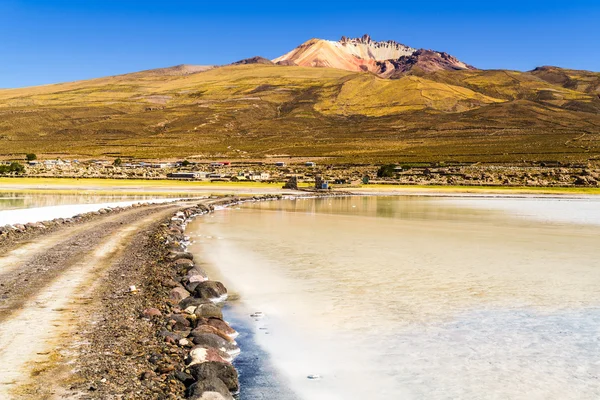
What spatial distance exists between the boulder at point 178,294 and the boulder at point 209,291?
0.25 meters

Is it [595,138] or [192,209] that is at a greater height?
[595,138]

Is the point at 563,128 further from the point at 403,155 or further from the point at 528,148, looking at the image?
the point at 403,155

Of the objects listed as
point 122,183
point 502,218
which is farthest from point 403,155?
point 502,218

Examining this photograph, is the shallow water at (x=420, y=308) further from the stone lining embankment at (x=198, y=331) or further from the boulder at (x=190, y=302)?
the boulder at (x=190, y=302)

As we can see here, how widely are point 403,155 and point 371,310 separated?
109967 millimetres

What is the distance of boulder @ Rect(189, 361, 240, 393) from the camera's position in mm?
7299

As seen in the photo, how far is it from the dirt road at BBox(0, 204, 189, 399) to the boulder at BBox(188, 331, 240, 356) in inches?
60.0

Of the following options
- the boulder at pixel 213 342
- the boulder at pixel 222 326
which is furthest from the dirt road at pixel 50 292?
the boulder at pixel 222 326

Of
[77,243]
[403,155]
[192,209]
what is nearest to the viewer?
[77,243]

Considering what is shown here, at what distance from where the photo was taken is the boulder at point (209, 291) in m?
12.1

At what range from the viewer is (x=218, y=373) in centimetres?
748

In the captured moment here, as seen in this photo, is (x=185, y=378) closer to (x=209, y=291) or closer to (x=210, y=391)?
(x=210, y=391)

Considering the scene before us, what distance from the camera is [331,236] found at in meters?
22.8

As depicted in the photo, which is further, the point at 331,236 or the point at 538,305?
the point at 331,236
